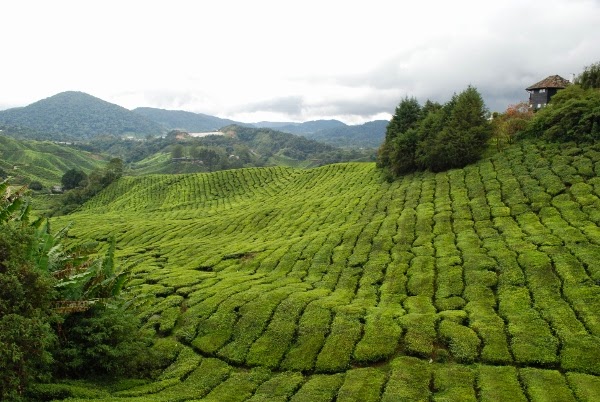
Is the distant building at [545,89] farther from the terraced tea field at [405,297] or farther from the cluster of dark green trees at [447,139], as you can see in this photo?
the terraced tea field at [405,297]

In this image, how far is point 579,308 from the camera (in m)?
20.6

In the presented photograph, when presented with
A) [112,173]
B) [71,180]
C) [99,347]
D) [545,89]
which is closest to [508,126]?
[545,89]

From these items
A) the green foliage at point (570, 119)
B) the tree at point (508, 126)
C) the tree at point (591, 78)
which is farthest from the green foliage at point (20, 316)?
the tree at point (591, 78)

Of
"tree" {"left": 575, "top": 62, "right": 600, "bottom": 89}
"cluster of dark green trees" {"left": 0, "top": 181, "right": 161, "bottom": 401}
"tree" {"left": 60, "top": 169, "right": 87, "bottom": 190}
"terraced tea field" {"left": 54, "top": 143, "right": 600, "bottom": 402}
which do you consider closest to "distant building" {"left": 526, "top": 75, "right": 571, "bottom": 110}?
"tree" {"left": 575, "top": 62, "right": 600, "bottom": 89}

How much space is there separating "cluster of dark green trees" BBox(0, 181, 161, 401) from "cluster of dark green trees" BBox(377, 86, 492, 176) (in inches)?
1780

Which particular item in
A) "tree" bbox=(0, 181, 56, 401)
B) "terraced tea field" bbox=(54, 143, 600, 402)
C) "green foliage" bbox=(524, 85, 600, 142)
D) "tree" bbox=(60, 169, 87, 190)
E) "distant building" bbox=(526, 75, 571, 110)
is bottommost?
"terraced tea field" bbox=(54, 143, 600, 402)

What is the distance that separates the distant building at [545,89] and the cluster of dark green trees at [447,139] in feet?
106

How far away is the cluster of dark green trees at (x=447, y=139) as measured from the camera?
5369 cm

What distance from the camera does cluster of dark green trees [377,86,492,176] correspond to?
176ft

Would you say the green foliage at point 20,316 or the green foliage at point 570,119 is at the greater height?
the green foliage at point 570,119

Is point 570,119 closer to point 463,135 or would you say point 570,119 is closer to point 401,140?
point 463,135

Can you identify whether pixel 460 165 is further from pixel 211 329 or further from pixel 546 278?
pixel 211 329

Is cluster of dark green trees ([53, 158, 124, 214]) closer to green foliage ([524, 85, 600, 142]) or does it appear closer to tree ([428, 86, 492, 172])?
tree ([428, 86, 492, 172])

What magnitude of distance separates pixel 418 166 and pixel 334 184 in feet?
59.8
